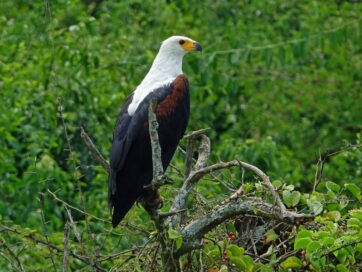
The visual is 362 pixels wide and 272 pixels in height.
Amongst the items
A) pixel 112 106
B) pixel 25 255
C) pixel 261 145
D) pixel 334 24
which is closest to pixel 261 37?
pixel 334 24

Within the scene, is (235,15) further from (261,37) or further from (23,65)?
(23,65)

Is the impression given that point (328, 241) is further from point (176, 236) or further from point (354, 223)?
point (176, 236)

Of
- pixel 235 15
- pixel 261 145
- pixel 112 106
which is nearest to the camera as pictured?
pixel 261 145

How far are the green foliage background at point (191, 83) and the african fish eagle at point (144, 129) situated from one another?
0.19 m

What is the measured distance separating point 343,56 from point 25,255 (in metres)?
5.57

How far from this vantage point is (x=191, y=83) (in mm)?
9516

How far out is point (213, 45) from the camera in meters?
10.0

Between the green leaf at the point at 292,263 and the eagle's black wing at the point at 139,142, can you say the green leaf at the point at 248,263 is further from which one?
the eagle's black wing at the point at 139,142

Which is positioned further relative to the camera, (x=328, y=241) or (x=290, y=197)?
(x=290, y=197)

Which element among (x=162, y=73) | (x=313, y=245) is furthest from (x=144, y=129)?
(x=313, y=245)

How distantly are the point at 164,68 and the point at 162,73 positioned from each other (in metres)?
0.05

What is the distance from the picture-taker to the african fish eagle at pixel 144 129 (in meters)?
5.43

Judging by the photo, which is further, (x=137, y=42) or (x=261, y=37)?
(x=261, y=37)

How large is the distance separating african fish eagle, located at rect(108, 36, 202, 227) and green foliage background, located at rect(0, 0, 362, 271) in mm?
193
